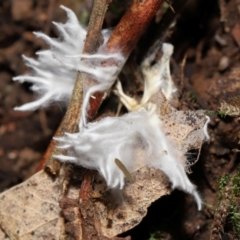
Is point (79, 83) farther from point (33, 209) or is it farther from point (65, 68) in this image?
point (33, 209)

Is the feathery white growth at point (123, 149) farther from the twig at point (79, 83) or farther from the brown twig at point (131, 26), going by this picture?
the brown twig at point (131, 26)

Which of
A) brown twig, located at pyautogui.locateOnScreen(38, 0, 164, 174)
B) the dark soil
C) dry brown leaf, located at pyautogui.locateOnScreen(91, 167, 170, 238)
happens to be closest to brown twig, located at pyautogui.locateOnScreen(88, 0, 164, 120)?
brown twig, located at pyautogui.locateOnScreen(38, 0, 164, 174)

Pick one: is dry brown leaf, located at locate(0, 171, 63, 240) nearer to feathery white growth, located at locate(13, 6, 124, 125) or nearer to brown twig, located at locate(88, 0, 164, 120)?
feathery white growth, located at locate(13, 6, 124, 125)

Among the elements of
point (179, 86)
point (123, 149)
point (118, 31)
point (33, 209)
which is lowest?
Answer: point (33, 209)

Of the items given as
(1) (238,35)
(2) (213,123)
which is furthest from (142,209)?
(1) (238,35)

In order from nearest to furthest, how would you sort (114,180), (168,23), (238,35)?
(114,180) < (168,23) < (238,35)

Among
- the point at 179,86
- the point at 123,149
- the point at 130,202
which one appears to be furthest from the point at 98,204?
the point at 179,86

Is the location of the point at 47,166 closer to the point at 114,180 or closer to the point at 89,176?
the point at 89,176
